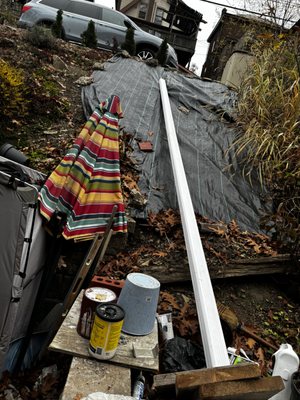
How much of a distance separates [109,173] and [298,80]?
3599 mm

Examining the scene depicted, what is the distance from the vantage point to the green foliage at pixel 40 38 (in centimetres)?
746

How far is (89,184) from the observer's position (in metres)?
2.85

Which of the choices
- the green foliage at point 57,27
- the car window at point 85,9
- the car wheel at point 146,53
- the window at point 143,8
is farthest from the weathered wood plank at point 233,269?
the window at point 143,8

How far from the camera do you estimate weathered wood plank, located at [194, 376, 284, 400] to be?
5.18 feet

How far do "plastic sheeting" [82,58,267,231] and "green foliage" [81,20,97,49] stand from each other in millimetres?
2281

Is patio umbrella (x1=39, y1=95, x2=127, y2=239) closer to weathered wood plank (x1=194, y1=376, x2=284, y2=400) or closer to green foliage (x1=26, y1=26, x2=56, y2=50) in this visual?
weathered wood plank (x1=194, y1=376, x2=284, y2=400)

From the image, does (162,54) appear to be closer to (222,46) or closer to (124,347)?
(124,347)

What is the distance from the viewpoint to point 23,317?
8.23 ft

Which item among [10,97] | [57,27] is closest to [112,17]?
[57,27]

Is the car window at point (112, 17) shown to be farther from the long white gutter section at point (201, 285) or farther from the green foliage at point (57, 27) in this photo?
the long white gutter section at point (201, 285)

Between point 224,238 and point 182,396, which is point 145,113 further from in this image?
point 182,396

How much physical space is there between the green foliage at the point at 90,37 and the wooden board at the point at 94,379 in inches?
346

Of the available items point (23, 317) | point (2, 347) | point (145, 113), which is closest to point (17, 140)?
point (145, 113)

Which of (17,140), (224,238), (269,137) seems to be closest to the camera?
(224,238)
